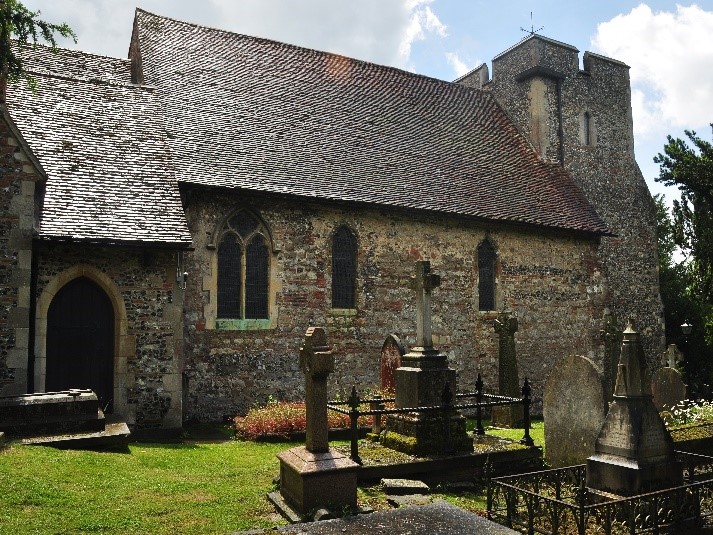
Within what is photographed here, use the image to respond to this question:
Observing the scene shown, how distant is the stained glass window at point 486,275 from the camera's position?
59.9ft

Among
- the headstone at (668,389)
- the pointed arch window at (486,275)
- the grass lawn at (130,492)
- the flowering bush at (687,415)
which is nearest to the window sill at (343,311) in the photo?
the pointed arch window at (486,275)

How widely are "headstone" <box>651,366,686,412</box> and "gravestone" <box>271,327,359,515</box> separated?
29.1ft

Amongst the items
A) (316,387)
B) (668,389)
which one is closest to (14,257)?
(316,387)

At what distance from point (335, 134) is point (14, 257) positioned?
969cm

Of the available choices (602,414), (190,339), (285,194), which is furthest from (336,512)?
(285,194)

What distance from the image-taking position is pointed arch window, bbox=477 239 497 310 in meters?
18.2

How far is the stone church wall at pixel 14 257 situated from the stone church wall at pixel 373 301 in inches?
136

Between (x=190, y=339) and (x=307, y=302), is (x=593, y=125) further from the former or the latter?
(x=190, y=339)

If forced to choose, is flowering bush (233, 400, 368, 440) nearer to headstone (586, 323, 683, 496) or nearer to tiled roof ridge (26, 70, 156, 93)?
headstone (586, 323, 683, 496)

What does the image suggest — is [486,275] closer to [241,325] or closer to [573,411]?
[241,325]

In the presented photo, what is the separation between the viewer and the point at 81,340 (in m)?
12.1

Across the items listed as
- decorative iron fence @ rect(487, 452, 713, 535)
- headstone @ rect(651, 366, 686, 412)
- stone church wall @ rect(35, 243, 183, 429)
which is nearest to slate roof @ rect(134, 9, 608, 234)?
stone church wall @ rect(35, 243, 183, 429)

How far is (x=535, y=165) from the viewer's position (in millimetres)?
22109

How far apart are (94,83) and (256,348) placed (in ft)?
26.5
